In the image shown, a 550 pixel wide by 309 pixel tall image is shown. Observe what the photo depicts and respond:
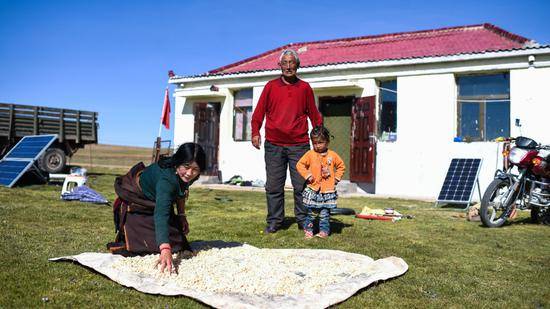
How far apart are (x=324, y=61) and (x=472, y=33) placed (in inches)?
151

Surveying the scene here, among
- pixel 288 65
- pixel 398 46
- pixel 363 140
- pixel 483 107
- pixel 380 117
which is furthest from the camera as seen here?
pixel 398 46

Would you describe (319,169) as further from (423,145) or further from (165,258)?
(423,145)

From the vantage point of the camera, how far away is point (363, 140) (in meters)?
11.1

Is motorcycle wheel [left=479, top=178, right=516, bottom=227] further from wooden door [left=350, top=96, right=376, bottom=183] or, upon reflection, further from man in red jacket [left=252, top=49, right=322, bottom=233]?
wooden door [left=350, top=96, right=376, bottom=183]

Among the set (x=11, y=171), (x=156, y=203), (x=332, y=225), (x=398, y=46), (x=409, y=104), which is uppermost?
(x=398, y=46)

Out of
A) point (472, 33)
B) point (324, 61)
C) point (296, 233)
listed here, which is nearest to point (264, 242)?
point (296, 233)

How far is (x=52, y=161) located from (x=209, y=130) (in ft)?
13.8

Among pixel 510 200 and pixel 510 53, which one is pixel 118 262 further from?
pixel 510 53

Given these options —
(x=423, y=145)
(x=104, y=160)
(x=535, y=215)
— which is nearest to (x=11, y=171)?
(x=423, y=145)

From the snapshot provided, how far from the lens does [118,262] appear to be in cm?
308

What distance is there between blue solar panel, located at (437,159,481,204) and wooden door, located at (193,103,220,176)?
22.6 feet

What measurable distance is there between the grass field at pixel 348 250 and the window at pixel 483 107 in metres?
3.92

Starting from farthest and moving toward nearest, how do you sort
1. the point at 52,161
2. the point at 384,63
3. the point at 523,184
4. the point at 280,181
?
1. the point at 52,161
2. the point at 384,63
3. the point at 523,184
4. the point at 280,181

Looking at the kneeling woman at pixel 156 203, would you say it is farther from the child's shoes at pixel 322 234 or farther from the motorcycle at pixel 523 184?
the motorcycle at pixel 523 184
